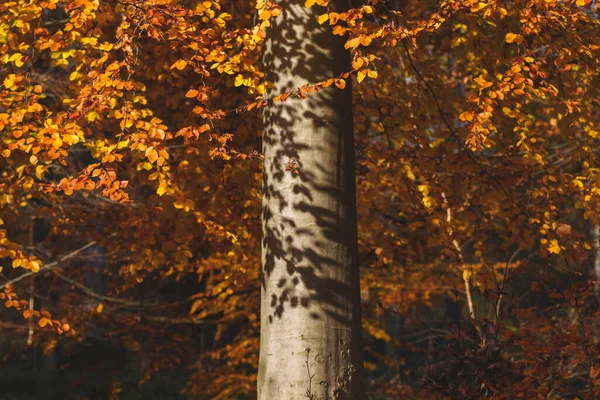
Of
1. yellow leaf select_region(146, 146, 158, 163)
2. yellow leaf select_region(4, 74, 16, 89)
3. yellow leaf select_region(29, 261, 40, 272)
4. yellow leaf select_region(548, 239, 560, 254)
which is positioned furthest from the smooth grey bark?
yellow leaf select_region(548, 239, 560, 254)

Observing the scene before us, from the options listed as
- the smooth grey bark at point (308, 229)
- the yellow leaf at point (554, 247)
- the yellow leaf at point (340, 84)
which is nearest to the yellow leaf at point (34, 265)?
the smooth grey bark at point (308, 229)

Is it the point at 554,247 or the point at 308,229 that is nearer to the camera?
the point at 308,229

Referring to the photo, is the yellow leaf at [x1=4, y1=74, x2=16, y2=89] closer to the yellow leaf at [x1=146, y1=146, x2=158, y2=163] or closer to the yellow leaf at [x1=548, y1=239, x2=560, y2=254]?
the yellow leaf at [x1=146, y1=146, x2=158, y2=163]

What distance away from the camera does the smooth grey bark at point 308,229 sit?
5.10 metres

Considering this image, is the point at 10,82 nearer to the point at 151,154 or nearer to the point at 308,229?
the point at 151,154

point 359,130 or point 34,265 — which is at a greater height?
Answer: point 359,130

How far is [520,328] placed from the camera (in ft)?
23.6

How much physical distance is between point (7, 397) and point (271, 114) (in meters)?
11.7

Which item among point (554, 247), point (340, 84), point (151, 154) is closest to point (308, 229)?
point (340, 84)

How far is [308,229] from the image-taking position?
5.22m

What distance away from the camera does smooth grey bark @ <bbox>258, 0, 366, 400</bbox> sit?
5.10m

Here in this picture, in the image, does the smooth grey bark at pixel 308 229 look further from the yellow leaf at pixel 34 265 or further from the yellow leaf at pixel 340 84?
the yellow leaf at pixel 34 265

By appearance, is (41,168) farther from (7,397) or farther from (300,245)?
(7,397)

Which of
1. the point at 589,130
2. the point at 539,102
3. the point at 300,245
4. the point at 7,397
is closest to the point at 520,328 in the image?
the point at 589,130
